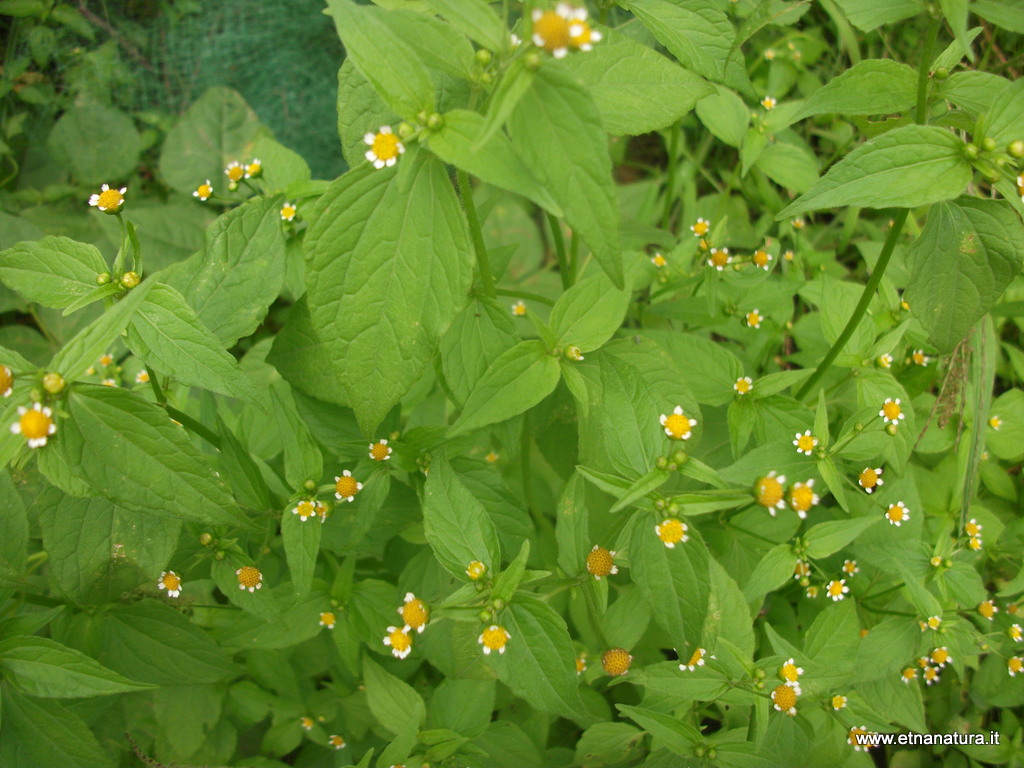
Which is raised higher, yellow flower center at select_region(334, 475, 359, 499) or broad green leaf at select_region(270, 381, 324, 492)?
broad green leaf at select_region(270, 381, 324, 492)

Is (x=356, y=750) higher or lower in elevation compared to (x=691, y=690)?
lower

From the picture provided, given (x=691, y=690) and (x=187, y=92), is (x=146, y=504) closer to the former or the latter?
(x=691, y=690)

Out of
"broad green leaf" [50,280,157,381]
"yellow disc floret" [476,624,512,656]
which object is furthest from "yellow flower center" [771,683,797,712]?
"broad green leaf" [50,280,157,381]

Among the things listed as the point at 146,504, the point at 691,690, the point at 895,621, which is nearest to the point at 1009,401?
the point at 895,621

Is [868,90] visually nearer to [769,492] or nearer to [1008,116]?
[1008,116]

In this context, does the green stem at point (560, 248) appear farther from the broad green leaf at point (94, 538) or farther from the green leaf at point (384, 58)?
the broad green leaf at point (94, 538)

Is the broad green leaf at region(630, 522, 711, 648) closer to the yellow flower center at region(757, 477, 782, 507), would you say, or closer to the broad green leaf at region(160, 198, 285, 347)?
the yellow flower center at region(757, 477, 782, 507)
